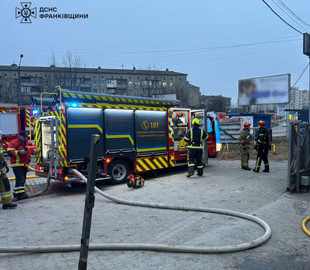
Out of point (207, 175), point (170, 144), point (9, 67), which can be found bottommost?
point (207, 175)

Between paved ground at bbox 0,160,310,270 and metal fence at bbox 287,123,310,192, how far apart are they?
0.33 m

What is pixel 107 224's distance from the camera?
16.4 feet

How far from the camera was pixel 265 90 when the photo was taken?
2770 cm

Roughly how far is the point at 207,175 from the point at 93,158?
25.6ft

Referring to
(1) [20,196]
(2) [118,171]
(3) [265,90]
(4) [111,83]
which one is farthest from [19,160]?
(4) [111,83]

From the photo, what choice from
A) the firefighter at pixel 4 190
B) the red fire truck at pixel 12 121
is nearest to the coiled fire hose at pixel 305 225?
the firefighter at pixel 4 190

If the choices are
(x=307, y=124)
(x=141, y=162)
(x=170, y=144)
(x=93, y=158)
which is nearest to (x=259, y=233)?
(x=93, y=158)

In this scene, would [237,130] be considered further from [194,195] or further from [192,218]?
Result: [192,218]

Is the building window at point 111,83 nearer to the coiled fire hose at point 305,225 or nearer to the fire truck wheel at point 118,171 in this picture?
the fire truck wheel at point 118,171

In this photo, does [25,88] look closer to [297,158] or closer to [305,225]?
[297,158]

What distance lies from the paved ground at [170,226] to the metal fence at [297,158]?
33 cm

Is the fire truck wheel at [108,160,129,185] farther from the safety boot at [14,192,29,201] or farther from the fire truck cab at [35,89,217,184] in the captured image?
the safety boot at [14,192,29,201]

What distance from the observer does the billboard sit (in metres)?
25.5

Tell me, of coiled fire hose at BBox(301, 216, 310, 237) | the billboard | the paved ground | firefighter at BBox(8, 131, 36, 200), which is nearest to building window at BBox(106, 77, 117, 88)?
the billboard
